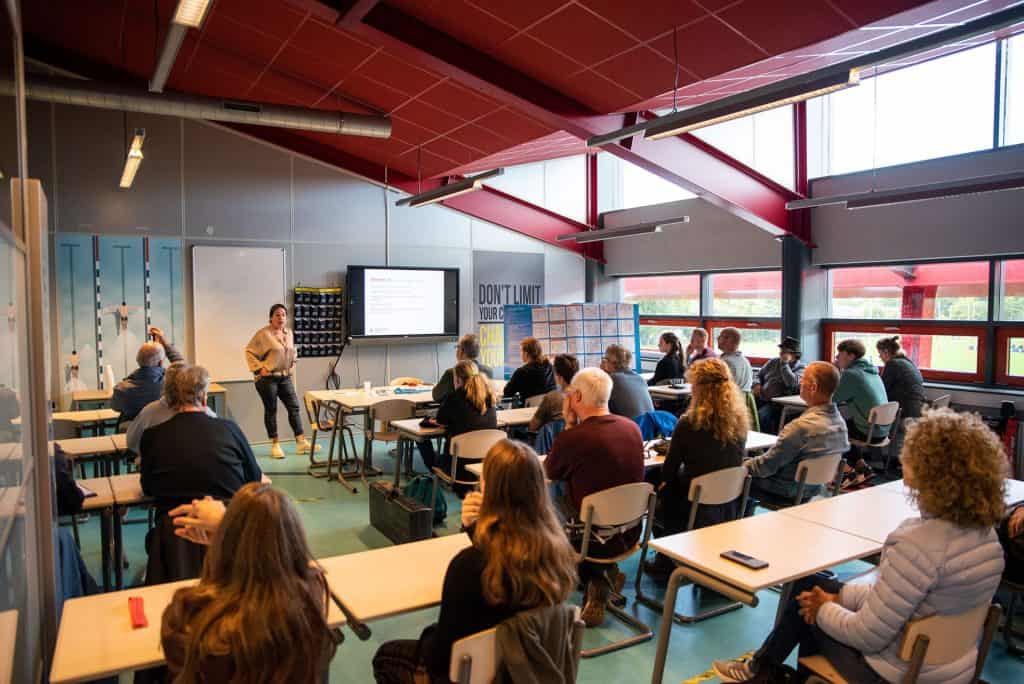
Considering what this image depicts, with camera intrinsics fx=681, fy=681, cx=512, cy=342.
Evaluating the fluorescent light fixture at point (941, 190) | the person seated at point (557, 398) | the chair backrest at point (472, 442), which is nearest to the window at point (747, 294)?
the fluorescent light fixture at point (941, 190)

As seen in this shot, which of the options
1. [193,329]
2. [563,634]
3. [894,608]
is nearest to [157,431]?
[563,634]

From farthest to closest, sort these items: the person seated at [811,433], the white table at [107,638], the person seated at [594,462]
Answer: the person seated at [811,433]
the person seated at [594,462]
the white table at [107,638]

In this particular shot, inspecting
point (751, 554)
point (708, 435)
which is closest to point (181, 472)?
point (751, 554)

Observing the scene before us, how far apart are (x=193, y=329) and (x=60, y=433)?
167 centimetres

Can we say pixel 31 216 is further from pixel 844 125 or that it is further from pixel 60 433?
pixel 844 125

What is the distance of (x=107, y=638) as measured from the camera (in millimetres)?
1854

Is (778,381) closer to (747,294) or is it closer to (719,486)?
(747,294)

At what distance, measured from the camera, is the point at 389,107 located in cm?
682

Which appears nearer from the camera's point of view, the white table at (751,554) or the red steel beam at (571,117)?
the white table at (751,554)

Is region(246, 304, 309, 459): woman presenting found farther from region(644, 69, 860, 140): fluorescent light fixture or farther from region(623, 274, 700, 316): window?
region(623, 274, 700, 316): window

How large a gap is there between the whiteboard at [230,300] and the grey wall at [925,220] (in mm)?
6534

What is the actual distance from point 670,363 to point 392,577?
6075 millimetres

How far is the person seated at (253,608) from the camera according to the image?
57.2 inches

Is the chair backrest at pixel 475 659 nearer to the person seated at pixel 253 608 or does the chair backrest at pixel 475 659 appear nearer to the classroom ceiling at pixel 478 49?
the person seated at pixel 253 608
